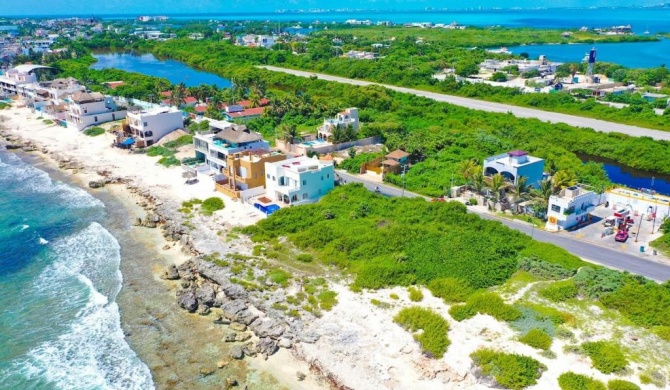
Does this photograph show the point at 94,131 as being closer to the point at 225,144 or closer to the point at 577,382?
the point at 225,144

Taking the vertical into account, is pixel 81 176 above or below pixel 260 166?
below

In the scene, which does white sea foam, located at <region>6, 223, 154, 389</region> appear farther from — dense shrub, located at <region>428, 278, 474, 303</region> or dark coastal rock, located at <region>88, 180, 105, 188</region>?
dense shrub, located at <region>428, 278, 474, 303</region>

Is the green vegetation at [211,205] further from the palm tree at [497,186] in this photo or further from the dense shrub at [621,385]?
the dense shrub at [621,385]

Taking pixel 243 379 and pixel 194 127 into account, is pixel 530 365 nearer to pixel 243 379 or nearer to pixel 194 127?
pixel 243 379

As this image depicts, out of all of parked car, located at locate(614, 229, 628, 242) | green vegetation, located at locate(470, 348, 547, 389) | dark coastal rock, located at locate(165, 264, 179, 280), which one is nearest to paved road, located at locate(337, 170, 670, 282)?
parked car, located at locate(614, 229, 628, 242)

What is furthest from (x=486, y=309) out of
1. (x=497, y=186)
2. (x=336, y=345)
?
(x=497, y=186)

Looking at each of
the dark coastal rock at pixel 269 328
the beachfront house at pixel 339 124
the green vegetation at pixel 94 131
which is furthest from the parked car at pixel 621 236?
the green vegetation at pixel 94 131

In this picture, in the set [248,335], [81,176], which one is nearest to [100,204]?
[81,176]
